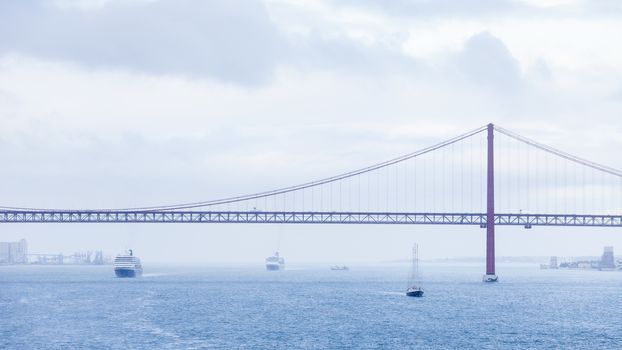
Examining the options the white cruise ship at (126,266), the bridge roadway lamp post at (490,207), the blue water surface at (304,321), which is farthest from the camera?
the white cruise ship at (126,266)

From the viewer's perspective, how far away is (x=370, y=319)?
7238 centimetres

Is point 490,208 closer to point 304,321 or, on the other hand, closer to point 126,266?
point 304,321

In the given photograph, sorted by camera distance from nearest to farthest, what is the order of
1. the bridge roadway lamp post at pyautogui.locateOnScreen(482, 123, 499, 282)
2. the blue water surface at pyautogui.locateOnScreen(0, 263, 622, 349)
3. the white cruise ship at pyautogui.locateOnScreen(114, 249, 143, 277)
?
the blue water surface at pyautogui.locateOnScreen(0, 263, 622, 349) → the bridge roadway lamp post at pyautogui.locateOnScreen(482, 123, 499, 282) → the white cruise ship at pyautogui.locateOnScreen(114, 249, 143, 277)

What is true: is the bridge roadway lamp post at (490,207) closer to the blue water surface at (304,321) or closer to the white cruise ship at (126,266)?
the blue water surface at (304,321)

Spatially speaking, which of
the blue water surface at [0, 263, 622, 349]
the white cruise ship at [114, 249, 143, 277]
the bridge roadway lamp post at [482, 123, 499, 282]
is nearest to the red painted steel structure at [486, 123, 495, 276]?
the bridge roadway lamp post at [482, 123, 499, 282]

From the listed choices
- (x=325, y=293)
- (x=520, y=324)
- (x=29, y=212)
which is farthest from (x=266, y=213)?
(x=520, y=324)

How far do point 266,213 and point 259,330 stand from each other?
52.3 meters

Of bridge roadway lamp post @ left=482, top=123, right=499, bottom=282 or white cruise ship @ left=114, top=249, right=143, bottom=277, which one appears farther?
white cruise ship @ left=114, top=249, right=143, bottom=277

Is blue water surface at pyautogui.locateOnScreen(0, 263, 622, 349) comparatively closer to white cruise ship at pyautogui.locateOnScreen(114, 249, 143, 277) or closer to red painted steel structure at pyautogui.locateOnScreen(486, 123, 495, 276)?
red painted steel structure at pyautogui.locateOnScreen(486, 123, 495, 276)

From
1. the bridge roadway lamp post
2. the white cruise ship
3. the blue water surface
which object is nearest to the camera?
the blue water surface

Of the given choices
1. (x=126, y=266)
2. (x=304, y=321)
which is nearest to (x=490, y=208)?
(x=304, y=321)

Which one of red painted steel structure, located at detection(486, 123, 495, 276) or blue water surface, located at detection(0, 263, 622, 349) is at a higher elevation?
red painted steel structure, located at detection(486, 123, 495, 276)

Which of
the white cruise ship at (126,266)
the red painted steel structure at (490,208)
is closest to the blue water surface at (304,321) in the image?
the red painted steel structure at (490,208)

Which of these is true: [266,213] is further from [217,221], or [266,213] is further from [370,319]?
[370,319]
